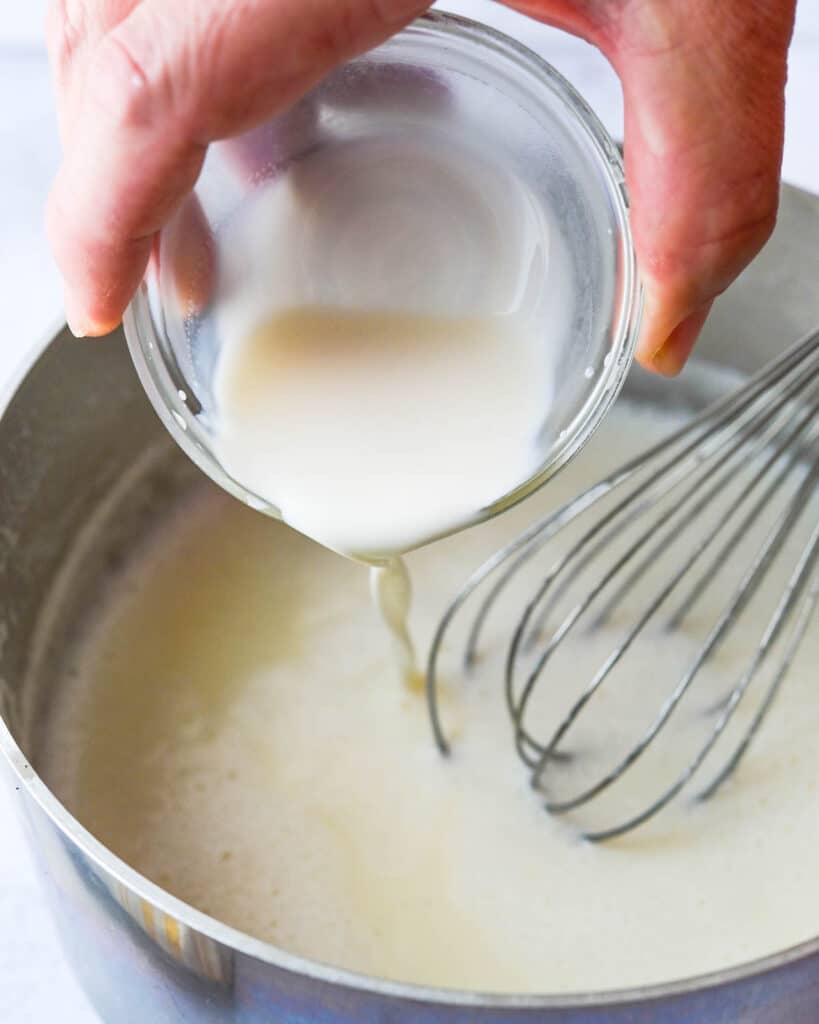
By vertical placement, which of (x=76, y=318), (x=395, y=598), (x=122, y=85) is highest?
(x=122, y=85)

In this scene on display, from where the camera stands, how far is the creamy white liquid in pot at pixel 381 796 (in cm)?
73

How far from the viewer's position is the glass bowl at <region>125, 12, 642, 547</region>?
2.00ft

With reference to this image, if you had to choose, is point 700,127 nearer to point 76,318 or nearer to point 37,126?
point 76,318

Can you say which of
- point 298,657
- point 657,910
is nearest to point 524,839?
point 657,910

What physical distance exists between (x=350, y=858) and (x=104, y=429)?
331mm

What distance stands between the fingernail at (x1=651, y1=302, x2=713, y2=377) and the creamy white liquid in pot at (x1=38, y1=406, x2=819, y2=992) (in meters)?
0.27

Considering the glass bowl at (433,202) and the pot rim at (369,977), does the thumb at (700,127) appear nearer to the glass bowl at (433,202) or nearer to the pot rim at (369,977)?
the glass bowl at (433,202)

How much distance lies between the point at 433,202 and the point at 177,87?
0.52 feet

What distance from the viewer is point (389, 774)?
799 millimetres

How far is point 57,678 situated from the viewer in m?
0.87

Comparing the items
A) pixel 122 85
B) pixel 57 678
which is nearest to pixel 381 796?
pixel 57 678

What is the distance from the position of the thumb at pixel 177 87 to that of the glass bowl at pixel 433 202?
0.08 metres

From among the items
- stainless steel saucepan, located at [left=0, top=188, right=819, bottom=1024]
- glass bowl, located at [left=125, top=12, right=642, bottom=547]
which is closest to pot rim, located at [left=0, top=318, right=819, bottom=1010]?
stainless steel saucepan, located at [left=0, top=188, right=819, bottom=1024]

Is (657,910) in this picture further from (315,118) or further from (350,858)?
(315,118)
